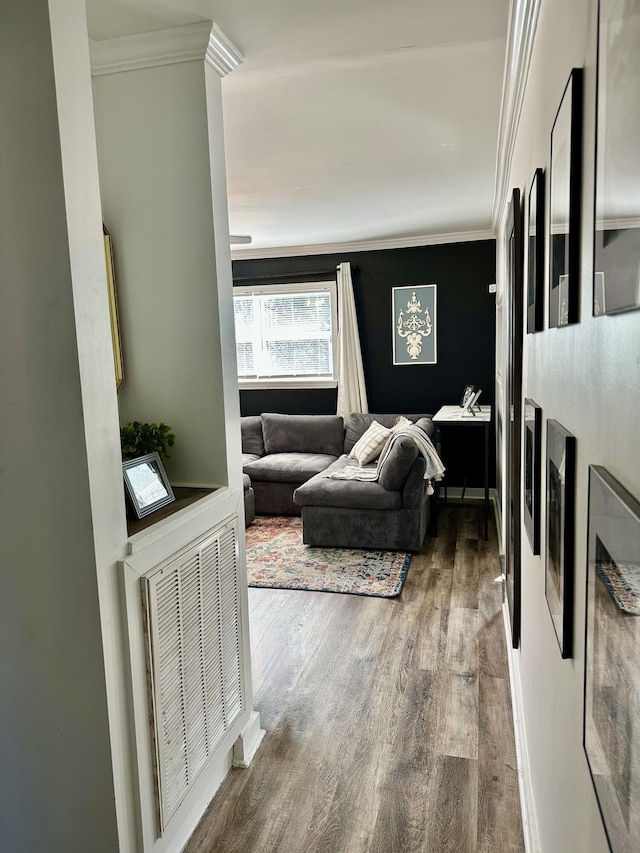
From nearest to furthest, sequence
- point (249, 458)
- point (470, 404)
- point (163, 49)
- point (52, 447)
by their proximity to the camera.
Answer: point (52, 447) < point (163, 49) < point (470, 404) < point (249, 458)

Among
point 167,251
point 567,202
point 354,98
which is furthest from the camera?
point 354,98

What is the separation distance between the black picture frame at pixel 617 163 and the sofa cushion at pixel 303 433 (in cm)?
535

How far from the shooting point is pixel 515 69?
2.06 metres

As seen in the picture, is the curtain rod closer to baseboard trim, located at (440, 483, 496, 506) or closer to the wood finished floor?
baseboard trim, located at (440, 483, 496, 506)

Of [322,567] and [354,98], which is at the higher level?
[354,98]

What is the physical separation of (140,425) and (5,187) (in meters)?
0.95

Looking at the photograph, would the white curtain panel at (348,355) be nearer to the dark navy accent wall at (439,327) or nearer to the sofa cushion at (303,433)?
the dark navy accent wall at (439,327)

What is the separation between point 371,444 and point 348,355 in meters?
1.27

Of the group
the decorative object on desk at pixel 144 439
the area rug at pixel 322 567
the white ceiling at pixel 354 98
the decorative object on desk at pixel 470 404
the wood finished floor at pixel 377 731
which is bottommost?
the wood finished floor at pixel 377 731

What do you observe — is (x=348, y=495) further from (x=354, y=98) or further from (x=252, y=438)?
(x=354, y=98)

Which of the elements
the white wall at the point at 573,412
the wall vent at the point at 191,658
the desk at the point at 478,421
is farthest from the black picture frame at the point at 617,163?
the desk at the point at 478,421

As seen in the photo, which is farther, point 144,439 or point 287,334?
point 287,334

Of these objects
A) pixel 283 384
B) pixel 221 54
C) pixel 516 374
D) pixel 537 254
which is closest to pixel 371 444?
pixel 283 384

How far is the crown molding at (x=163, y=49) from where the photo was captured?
196 centimetres
